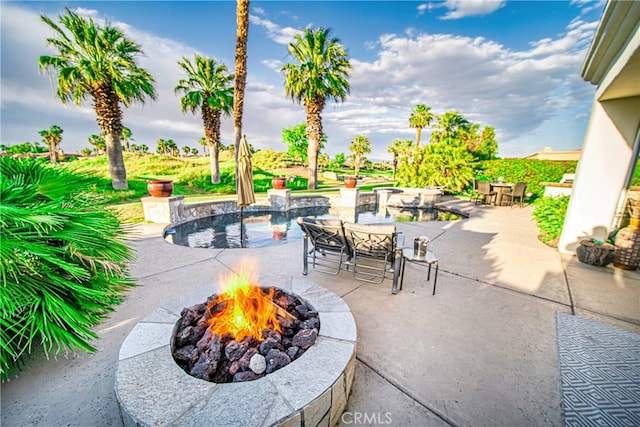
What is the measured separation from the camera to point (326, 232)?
359cm

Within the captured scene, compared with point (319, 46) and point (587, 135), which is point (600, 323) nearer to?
point (587, 135)

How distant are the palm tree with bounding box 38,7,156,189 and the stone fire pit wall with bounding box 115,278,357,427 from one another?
14.8 m

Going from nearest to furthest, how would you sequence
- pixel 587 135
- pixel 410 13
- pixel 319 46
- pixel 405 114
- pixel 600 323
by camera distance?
pixel 600 323, pixel 587 135, pixel 410 13, pixel 319 46, pixel 405 114

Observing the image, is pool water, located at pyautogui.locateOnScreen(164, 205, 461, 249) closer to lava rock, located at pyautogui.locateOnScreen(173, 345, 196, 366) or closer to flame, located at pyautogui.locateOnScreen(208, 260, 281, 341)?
flame, located at pyautogui.locateOnScreen(208, 260, 281, 341)

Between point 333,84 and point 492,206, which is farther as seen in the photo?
point 333,84

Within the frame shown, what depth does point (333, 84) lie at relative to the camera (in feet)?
49.6

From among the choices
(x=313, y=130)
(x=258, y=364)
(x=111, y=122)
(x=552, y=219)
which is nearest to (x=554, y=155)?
(x=313, y=130)

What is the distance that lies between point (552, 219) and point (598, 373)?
563 centimetres

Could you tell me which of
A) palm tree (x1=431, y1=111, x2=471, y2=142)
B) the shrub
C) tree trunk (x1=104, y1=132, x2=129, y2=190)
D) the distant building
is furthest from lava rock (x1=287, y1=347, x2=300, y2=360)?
the distant building

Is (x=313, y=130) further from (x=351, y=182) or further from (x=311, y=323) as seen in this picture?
(x=311, y=323)

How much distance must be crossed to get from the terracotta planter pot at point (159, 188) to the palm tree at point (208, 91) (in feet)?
35.7

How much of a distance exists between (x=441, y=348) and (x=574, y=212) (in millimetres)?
5199

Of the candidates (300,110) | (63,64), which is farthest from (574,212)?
(63,64)

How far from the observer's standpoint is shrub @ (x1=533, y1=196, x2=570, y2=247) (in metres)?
5.73
